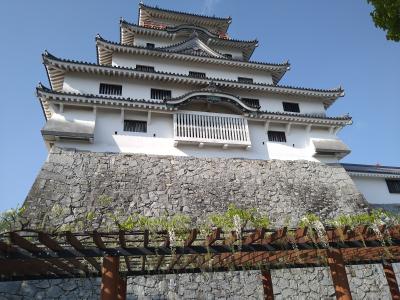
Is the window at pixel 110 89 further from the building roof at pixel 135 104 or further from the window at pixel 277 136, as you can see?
the window at pixel 277 136

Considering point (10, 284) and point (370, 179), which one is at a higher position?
point (370, 179)

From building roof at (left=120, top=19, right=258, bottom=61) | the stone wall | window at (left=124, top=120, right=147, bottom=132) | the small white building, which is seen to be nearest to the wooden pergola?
the stone wall

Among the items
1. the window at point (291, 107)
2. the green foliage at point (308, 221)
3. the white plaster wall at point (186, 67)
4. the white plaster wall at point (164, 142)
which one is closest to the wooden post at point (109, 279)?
the green foliage at point (308, 221)

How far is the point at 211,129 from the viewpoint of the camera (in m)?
13.8

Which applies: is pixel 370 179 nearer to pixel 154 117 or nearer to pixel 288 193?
pixel 288 193

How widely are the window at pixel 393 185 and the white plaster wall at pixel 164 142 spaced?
3.34 m

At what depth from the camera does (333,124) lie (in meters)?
15.4

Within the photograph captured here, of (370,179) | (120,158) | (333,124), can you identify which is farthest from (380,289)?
(120,158)

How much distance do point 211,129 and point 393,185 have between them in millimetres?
10368

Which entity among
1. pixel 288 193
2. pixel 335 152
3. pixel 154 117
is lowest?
pixel 288 193

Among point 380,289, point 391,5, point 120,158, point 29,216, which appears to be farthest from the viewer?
point 120,158

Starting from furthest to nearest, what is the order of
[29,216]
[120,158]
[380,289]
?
[120,158] → [380,289] → [29,216]

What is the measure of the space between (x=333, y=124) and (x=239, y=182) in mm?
6416

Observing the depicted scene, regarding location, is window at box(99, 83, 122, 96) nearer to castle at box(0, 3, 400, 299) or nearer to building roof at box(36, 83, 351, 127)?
castle at box(0, 3, 400, 299)
